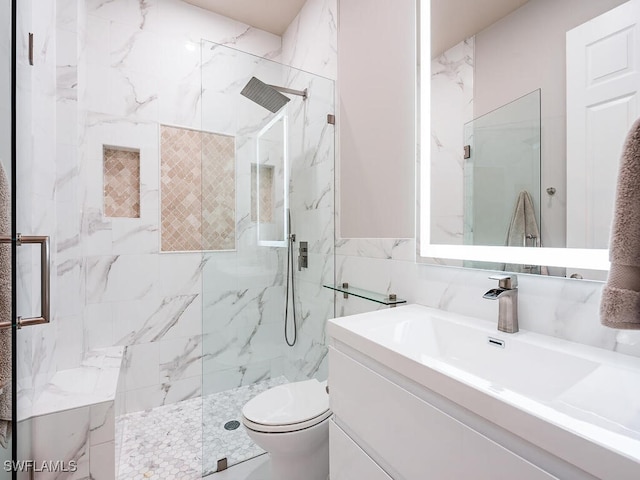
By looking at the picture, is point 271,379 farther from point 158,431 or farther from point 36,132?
point 36,132

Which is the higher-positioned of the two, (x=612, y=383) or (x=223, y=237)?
(x=223, y=237)

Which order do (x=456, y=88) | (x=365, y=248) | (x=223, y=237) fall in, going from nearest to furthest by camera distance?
(x=456, y=88) → (x=365, y=248) → (x=223, y=237)

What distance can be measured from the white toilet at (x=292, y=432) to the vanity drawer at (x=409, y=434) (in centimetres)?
38

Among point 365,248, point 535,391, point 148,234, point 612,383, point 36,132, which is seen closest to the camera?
point 612,383

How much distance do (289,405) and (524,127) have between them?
4.82ft

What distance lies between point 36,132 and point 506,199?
196 cm

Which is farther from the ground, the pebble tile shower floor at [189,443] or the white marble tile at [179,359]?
the white marble tile at [179,359]

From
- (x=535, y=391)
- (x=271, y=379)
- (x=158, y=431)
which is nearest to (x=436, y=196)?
(x=535, y=391)

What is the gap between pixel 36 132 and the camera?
1.38 m

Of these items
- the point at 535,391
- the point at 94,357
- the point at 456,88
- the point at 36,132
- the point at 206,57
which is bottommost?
the point at 94,357

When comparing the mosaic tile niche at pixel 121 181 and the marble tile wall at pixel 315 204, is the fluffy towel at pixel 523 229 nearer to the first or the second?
the marble tile wall at pixel 315 204

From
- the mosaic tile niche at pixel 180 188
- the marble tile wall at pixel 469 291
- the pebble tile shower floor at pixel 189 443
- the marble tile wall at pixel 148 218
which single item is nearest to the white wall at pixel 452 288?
the marble tile wall at pixel 469 291

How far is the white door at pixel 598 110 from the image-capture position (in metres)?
0.79

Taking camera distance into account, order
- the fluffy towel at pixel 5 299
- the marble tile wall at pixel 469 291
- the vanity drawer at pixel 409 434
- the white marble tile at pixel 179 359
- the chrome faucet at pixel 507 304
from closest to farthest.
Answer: the vanity drawer at pixel 409 434
the fluffy towel at pixel 5 299
the marble tile wall at pixel 469 291
the chrome faucet at pixel 507 304
the white marble tile at pixel 179 359
